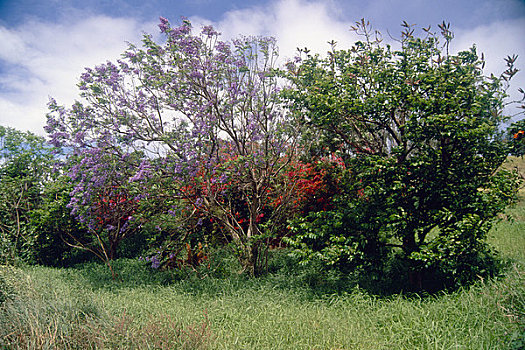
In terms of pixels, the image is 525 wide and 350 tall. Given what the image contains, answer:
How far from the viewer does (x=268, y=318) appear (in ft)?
13.2

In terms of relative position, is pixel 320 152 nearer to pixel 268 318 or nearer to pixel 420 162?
pixel 420 162

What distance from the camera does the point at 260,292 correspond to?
5246 millimetres

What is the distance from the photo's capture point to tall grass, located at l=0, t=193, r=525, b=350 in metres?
3.26

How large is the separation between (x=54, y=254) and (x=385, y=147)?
9022 mm

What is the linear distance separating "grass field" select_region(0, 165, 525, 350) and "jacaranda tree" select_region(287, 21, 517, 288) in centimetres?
62

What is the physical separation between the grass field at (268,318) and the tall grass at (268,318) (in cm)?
1

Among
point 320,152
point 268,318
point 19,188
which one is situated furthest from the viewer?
point 19,188

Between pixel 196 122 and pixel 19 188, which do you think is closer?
pixel 196 122

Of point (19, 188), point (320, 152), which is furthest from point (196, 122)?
point (19, 188)

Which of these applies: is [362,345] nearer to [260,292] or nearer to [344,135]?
[260,292]

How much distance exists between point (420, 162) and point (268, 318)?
2983 millimetres

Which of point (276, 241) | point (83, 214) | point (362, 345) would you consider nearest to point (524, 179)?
point (362, 345)

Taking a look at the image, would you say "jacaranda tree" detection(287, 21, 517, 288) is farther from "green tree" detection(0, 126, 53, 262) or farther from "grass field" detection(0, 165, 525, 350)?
"green tree" detection(0, 126, 53, 262)

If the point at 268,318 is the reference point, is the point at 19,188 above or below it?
above
